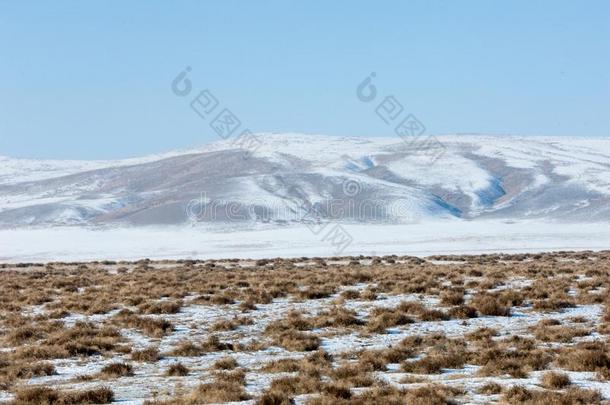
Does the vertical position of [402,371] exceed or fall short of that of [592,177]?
it falls short

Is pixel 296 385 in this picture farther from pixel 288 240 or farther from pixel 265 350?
pixel 288 240

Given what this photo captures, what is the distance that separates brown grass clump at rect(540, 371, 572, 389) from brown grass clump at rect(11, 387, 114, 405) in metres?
6.09

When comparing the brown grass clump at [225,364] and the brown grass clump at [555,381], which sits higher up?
the brown grass clump at [225,364]

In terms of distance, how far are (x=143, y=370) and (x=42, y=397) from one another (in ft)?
9.45

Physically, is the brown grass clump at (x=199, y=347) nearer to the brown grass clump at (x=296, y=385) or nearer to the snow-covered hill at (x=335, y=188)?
the brown grass clump at (x=296, y=385)

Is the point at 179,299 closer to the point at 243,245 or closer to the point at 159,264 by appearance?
the point at 159,264

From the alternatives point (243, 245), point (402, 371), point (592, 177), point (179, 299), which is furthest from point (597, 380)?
point (592, 177)

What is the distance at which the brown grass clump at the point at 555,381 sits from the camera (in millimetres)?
11039

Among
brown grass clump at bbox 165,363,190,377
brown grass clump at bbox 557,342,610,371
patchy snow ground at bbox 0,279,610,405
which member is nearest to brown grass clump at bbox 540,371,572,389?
patchy snow ground at bbox 0,279,610,405

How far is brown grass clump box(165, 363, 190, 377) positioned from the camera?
13.2 meters

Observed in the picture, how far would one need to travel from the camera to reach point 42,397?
432 inches

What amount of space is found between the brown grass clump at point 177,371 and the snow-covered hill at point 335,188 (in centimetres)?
10765

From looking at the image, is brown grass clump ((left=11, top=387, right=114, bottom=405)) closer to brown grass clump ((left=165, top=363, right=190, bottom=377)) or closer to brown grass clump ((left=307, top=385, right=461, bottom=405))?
brown grass clump ((left=165, top=363, right=190, bottom=377))

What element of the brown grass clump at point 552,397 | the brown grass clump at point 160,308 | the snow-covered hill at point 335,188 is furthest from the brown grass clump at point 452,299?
the snow-covered hill at point 335,188
